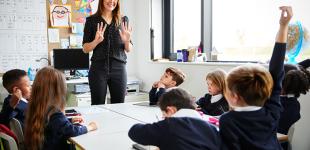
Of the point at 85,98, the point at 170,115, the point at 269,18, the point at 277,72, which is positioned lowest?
the point at 85,98

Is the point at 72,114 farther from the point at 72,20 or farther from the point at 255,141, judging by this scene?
the point at 72,20

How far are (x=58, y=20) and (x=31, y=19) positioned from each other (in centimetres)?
37

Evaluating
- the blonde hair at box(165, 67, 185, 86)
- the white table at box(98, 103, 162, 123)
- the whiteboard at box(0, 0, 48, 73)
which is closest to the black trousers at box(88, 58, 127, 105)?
the white table at box(98, 103, 162, 123)

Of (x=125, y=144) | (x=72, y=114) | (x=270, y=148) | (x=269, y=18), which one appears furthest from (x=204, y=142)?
(x=269, y=18)

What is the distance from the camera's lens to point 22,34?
4.52 metres

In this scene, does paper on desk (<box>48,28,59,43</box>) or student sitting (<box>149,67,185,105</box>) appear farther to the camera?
paper on desk (<box>48,28,59,43</box>)

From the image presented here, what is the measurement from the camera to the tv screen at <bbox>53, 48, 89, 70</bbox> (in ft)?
15.0

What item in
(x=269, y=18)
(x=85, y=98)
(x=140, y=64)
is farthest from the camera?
(x=140, y=64)

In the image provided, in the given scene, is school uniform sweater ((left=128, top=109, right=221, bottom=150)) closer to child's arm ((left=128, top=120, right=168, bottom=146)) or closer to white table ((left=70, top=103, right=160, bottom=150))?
child's arm ((left=128, top=120, right=168, bottom=146))

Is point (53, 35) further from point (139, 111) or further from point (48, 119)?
point (48, 119)

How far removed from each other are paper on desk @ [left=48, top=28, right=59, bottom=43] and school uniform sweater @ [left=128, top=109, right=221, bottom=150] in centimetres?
368

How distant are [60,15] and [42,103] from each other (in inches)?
125

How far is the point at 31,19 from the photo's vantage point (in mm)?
4574

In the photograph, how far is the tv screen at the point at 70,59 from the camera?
4578 millimetres
